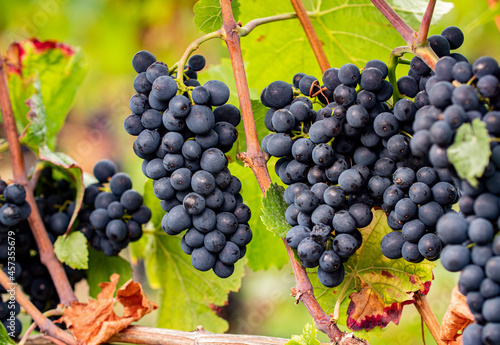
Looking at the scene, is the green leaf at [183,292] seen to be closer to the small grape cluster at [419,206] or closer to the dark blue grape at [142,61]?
the dark blue grape at [142,61]

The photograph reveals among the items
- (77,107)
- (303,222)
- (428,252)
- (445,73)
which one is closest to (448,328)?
(428,252)

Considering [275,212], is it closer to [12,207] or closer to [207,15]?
[207,15]

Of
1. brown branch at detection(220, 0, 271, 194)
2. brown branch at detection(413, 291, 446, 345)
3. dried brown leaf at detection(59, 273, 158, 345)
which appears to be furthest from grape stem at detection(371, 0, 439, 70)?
dried brown leaf at detection(59, 273, 158, 345)

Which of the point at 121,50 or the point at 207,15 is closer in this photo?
the point at 207,15

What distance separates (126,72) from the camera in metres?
3.34

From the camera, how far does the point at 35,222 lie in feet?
3.48

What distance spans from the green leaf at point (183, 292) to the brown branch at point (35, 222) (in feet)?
0.90

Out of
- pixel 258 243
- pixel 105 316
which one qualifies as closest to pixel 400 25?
pixel 258 243

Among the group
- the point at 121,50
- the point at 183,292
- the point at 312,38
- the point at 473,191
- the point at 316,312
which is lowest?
the point at 183,292

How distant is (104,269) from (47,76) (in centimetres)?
55

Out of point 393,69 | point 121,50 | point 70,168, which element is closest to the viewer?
point 393,69

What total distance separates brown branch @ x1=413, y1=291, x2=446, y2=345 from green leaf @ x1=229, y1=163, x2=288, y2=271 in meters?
0.41

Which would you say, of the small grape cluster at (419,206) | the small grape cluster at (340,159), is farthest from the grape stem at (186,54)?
the small grape cluster at (419,206)

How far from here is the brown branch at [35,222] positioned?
1.05 meters
